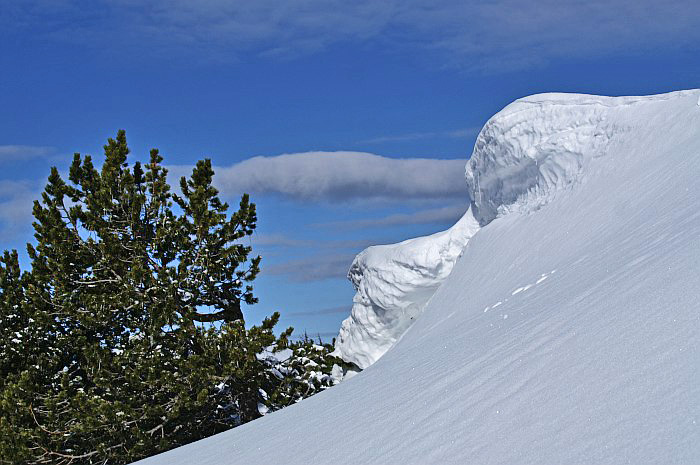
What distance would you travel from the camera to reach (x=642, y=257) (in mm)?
5324

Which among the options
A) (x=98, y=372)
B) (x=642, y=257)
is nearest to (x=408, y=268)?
(x=98, y=372)

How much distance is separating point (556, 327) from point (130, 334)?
11659 millimetres

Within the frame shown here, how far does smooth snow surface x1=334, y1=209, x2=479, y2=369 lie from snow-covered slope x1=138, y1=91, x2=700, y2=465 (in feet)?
4.15

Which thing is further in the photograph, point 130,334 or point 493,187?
point 130,334

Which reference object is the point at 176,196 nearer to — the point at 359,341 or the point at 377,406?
the point at 359,341

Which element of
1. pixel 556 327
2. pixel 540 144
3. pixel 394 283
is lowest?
pixel 556 327

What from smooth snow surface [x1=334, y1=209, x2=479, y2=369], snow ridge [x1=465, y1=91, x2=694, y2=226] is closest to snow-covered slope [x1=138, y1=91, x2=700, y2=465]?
snow ridge [x1=465, y1=91, x2=694, y2=226]

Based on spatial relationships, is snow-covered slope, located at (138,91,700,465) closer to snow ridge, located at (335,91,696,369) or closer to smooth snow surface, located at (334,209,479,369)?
snow ridge, located at (335,91,696,369)

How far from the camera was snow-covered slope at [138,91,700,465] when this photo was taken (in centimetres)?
299

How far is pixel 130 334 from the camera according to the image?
48.3 feet

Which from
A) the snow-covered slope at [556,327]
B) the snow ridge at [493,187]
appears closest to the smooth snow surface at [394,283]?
the snow ridge at [493,187]

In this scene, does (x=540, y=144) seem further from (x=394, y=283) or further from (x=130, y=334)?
(x=130, y=334)

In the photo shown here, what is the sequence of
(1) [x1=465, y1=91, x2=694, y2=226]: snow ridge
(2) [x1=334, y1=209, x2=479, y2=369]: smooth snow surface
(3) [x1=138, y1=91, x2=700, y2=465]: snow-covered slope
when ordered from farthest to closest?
(2) [x1=334, y1=209, x2=479, y2=369]: smooth snow surface
(1) [x1=465, y1=91, x2=694, y2=226]: snow ridge
(3) [x1=138, y1=91, x2=700, y2=465]: snow-covered slope

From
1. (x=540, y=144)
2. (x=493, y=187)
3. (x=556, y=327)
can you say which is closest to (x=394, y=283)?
(x=493, y=187)
